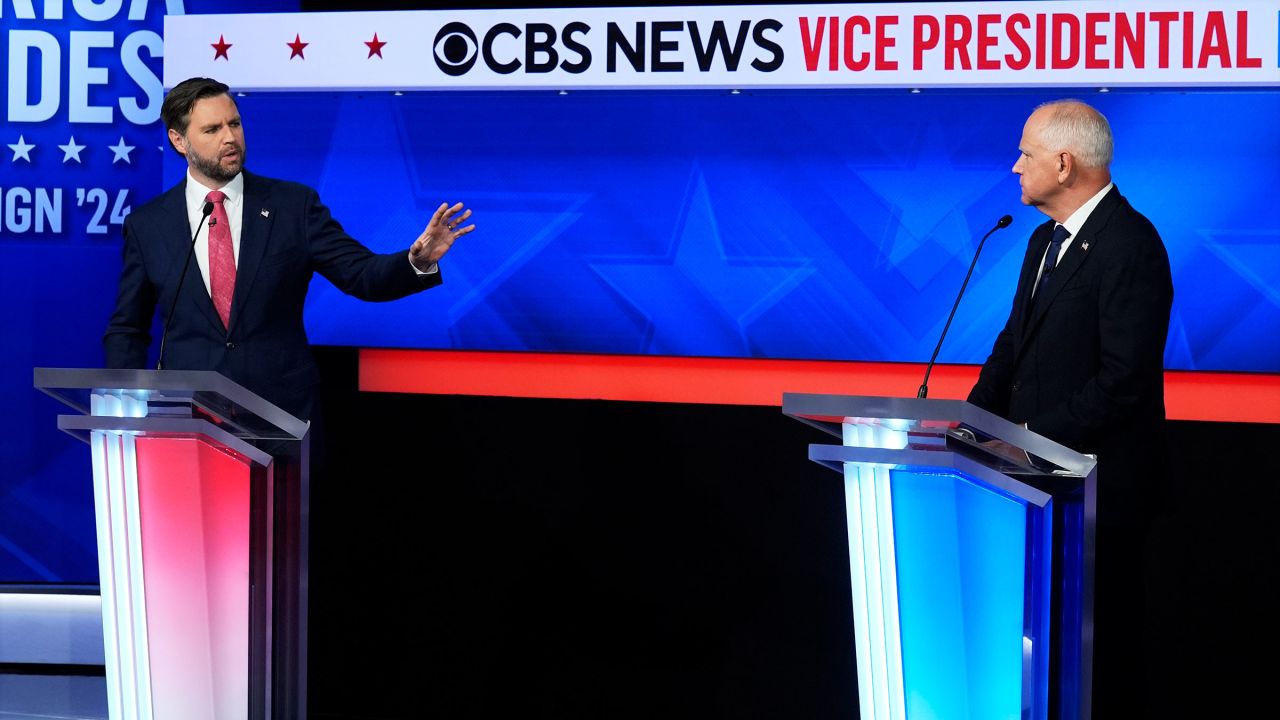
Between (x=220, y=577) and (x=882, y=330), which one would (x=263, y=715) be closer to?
(x=220, y=577)

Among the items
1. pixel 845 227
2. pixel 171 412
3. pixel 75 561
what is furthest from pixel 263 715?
pixel 75 561

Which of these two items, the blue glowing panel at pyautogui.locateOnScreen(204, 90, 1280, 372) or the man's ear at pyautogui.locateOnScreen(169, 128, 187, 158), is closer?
the man's ear at pyautogui.locateOnScreen(169, 128, 187, 158)

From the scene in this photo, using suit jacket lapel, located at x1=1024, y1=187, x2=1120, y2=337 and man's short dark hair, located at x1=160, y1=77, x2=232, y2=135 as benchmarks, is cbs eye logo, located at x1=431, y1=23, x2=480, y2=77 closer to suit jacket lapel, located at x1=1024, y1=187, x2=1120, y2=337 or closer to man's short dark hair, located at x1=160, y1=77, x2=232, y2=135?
man's short dark hair, located at x1=160, y1=77, x2=232, y2=135

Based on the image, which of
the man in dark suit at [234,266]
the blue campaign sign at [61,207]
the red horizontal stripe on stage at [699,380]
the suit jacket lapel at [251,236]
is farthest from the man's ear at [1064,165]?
the blue campaign sign at [61,207]

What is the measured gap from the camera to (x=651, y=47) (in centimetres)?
383

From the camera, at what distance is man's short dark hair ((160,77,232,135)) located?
10.8 feet

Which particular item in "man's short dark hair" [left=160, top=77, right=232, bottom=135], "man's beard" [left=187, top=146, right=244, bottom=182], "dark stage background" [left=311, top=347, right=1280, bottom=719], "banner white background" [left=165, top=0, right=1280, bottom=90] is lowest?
"dark stage background" [left=311, top=347, right=1280, bottom=719]

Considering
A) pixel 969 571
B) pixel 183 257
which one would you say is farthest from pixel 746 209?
pixel 969 571

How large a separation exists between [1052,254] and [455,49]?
191cm

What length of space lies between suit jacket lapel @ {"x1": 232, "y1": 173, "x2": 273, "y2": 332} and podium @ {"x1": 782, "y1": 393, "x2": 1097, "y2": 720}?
4.91 ft

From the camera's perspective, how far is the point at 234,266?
3.20m

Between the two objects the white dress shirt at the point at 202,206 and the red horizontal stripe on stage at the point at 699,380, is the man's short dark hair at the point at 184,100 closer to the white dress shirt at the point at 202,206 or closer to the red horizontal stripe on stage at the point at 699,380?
the white dress shirt at the point at 202,206

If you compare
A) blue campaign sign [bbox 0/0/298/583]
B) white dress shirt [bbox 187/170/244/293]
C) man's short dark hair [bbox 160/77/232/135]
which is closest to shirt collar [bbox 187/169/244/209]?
white dress shirt [bbox 187/170/244/293]

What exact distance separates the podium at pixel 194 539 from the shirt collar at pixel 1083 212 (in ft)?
4.95
